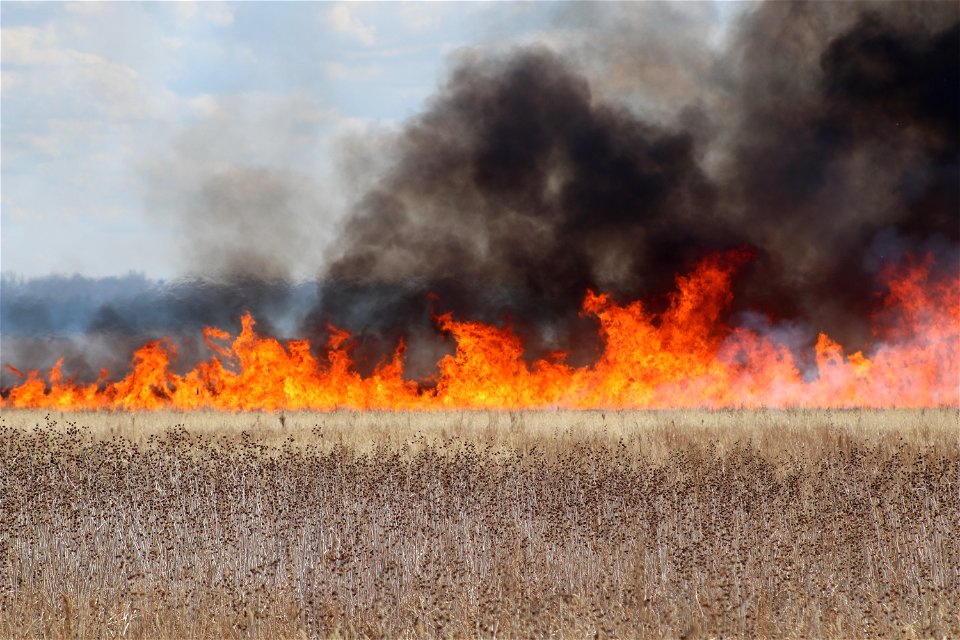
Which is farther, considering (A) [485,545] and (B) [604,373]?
(B) [604,373]

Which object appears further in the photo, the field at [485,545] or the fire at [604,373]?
the fire at [604,373]

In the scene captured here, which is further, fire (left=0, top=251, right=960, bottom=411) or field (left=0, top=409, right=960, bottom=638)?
fire (left=0, top=251, right=960, bottom=411)

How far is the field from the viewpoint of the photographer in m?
8.09

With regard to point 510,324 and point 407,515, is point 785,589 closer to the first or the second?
point 407,515

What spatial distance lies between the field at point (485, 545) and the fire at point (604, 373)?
Answer: 11.6m

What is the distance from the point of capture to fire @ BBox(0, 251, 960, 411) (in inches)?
1023

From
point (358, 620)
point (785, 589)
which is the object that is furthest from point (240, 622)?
point (785, 589)

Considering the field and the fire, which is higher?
the fire

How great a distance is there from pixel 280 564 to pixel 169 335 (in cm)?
1744

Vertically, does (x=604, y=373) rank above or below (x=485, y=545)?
above

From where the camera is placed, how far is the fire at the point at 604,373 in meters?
26.0

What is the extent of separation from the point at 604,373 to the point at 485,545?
59.0ft

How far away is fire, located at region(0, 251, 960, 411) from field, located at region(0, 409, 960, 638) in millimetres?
11641

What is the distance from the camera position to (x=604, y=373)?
2714 cm
